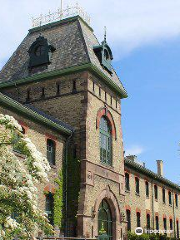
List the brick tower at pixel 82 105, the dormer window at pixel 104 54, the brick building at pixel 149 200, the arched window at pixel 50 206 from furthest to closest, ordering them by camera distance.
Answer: the brick building at pixel 149 200, the dormer window at pixel 104 54, the brick tower at pixel 82 105, the arched window at pixel 50 206

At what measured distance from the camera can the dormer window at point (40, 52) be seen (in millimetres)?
27484

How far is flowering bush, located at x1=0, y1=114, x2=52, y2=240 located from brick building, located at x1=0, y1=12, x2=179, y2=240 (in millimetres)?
9831

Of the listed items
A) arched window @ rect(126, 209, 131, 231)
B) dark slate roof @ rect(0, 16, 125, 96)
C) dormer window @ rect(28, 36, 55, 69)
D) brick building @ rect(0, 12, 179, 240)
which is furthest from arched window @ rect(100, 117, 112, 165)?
arched window @ rect(126, 209, 131, 231)

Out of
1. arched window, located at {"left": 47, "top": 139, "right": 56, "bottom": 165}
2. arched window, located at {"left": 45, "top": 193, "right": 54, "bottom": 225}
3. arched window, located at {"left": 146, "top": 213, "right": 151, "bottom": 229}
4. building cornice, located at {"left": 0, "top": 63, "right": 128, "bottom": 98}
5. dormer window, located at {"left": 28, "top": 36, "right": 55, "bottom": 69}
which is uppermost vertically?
dormer window, located at {"left": 28, "top": 36, "right": 55, "bottom": 69}

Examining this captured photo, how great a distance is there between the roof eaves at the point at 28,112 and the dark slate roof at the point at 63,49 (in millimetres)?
4357

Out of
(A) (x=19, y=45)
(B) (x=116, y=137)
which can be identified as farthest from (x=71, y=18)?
(B) (x=116, y=137)

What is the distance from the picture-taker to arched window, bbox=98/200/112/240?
25.0m

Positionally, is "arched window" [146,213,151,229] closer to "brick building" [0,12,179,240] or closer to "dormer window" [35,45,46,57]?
"brick building" [0,12,179,240]

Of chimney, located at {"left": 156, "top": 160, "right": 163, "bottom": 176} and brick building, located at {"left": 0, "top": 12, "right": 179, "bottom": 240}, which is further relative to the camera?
chimney, located at {"left": 156, "top": 160, "right": 163, "bottom": 176}

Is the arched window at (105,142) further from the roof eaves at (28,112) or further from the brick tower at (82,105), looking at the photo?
the roof eaves at (28,112)

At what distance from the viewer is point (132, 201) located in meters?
31.7

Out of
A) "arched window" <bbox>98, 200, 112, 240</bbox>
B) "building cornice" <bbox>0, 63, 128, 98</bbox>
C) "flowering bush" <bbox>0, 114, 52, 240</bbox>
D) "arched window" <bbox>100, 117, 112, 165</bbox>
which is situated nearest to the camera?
"flowering bush" <bbox>0, 114, 52, 240</bbox>

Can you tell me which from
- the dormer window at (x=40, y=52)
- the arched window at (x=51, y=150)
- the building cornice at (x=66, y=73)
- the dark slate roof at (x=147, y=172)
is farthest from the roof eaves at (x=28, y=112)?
the dark slate roof at (x=147, y=172)

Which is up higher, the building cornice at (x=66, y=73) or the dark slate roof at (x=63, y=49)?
the dark slate roof at (x=63, y=49)
